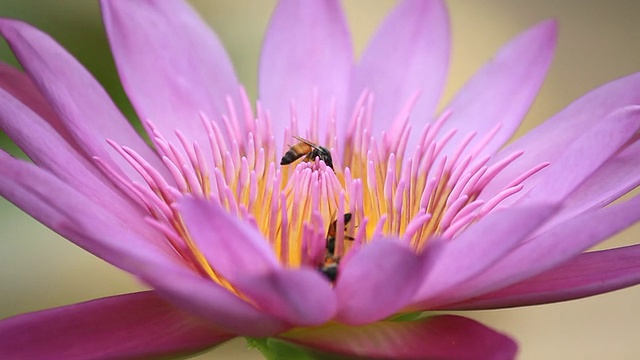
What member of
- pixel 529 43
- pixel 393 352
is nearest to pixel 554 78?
pixel 529 43

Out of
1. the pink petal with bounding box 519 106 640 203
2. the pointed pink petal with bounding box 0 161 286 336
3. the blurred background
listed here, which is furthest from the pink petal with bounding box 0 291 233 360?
the blurred background

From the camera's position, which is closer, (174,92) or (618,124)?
(618,124)

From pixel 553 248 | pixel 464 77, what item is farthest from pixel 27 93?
pixel 464 77

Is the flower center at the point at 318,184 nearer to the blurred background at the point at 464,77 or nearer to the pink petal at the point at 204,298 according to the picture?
the pink petal at the point at 204,298

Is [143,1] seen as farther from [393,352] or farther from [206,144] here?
[393,352]

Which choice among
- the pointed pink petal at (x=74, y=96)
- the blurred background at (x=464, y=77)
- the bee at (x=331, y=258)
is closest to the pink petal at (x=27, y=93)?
the pointed pink petal at (x=74, y=96)

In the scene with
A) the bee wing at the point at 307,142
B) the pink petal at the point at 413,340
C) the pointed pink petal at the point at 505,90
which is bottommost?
the pink petal at the point at 413,340
